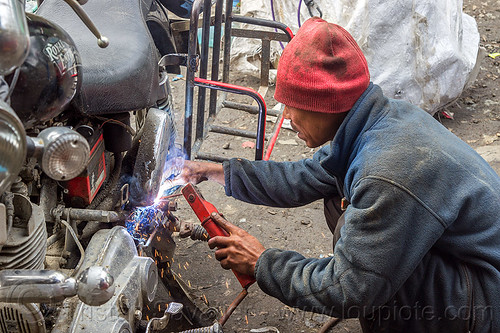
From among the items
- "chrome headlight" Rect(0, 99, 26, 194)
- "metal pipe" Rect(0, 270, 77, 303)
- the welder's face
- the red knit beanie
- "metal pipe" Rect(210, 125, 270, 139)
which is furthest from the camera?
"metal pipe" Rect(210, 125, 270, 139)

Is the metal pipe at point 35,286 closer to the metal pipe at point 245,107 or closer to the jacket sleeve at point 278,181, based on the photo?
the jacket sleeve at point 278,181

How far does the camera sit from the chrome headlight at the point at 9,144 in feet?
4.14

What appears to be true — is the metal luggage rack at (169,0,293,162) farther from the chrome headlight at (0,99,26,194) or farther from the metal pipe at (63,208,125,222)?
the chrome headlight at (0,99,26,194)

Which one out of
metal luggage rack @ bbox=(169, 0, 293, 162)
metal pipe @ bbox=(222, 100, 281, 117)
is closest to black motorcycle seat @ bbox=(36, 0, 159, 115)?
metal luggage rack @ bbox=(169, 0, 293, 162)

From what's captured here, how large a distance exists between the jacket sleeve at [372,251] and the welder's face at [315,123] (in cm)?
31

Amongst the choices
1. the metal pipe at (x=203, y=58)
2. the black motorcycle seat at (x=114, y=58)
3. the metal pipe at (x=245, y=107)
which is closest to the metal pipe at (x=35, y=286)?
the black motorcycle seat at (x=114, y=58)

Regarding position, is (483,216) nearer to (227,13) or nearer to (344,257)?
(344,257)

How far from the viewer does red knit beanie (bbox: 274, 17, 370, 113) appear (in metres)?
2.16

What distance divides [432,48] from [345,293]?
3.76 meters

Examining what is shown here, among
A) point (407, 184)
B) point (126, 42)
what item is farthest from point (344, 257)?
point (126, 42)

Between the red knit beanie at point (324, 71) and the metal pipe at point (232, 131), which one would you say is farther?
the metal pipe at point (232, 131)

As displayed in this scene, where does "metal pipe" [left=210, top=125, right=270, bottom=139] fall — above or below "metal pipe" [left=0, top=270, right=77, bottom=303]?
below

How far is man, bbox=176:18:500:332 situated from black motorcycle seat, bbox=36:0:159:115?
0.59 metres

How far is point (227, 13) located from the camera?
434cm
